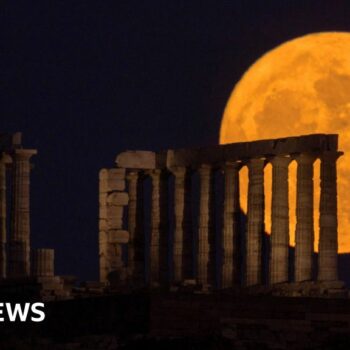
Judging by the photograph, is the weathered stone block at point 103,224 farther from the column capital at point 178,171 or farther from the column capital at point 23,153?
the column capital at point 178,171

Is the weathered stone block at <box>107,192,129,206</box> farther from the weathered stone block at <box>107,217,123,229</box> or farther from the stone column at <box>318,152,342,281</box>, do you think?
the stone column at <box>318,152,342,281</box>

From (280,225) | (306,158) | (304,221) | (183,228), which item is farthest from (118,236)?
(306,158)

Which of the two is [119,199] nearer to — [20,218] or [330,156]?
[20,218]

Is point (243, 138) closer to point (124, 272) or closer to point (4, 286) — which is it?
point (124, 272)

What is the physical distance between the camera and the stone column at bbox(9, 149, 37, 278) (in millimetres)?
122438

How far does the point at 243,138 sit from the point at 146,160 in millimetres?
8145

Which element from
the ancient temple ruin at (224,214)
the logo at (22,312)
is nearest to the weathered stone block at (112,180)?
the ancient temple ruin at (224,214)

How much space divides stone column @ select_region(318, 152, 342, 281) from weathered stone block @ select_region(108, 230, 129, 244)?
37.7 ft

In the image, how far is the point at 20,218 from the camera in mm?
123750

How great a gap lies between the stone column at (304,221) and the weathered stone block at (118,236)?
31.6 feet

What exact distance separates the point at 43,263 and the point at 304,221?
1576cm

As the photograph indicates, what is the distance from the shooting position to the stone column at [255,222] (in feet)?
402

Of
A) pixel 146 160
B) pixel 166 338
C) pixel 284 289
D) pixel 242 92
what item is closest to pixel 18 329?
pixel 166 338

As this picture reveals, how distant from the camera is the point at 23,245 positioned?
12350 centimetres
